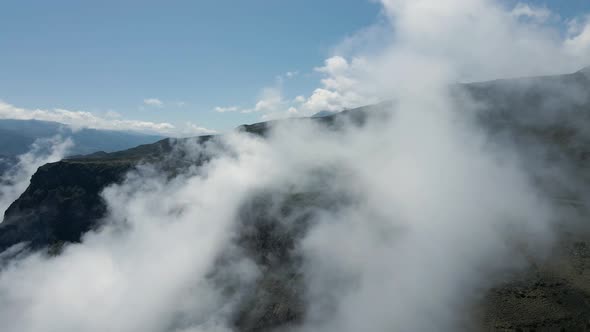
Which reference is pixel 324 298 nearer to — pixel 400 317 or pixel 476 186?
pixel 400 317

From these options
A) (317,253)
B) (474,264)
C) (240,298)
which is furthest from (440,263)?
(240,298)

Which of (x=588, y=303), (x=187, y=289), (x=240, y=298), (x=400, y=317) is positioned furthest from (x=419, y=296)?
(x=187, y=289)

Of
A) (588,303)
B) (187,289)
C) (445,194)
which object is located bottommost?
(187,289)

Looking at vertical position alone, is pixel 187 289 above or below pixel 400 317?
below

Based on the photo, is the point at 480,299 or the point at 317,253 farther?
the point at 317,253

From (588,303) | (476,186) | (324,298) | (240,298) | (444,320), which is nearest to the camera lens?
(588,303)

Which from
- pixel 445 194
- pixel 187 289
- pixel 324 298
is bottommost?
pixel 187 289

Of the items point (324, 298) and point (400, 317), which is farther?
point (324, 298)

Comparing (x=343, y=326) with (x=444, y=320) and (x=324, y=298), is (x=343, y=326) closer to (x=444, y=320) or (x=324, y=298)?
(x=324, y=298)

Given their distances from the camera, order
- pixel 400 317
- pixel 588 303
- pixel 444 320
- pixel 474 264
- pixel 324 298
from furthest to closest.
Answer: pixel 324 298 → pixel 474 264 → pixel 400 317 → pixel 444 320 → pixel 588 303
